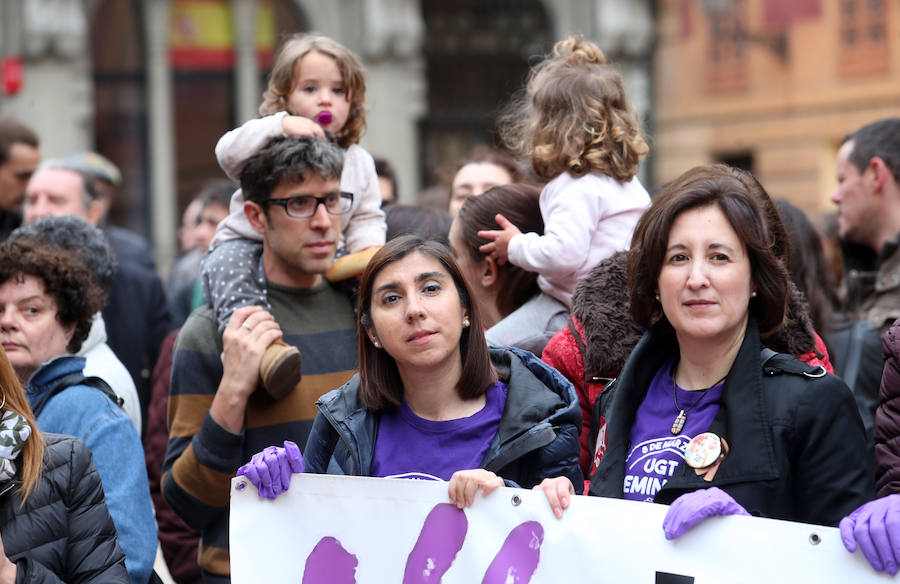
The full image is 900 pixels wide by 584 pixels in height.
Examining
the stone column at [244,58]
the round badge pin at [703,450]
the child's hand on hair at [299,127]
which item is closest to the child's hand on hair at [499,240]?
the child's hand on hair at [299,127]

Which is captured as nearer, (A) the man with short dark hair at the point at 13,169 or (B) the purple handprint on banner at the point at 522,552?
(B) the purple handprint on banner at the point at 522,552

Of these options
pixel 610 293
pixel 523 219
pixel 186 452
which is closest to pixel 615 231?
pixel 523 219

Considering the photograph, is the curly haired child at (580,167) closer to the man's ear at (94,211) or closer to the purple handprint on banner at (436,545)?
the purple handprint on banner at (436,545)

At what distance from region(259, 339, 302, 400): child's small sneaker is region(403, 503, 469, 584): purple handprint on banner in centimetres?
70

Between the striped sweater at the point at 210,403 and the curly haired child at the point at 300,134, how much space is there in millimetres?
78

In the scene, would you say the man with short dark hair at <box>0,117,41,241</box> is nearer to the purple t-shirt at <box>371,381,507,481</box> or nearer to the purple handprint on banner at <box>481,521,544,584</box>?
the purple t-shirt at <box>371,381,507,481</box>

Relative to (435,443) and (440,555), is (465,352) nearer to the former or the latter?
(435,443)

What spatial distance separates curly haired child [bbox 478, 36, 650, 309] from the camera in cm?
358

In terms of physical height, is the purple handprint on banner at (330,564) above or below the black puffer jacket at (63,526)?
below

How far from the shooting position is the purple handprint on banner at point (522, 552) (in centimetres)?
259

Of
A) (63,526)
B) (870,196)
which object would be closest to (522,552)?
(63,526)

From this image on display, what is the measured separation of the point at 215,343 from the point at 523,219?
1.08 metres

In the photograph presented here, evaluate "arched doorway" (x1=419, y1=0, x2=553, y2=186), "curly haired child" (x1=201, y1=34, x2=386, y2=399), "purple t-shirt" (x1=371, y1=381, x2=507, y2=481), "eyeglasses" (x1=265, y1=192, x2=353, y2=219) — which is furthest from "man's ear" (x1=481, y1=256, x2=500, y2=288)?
"arched doorway" (x1=419, y1=0, x2=553, y2=186)

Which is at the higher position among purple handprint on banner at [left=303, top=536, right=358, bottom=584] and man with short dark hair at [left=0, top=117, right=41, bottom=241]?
man with short dark hair at [left=0, top=117, right=41, bottom=241]
